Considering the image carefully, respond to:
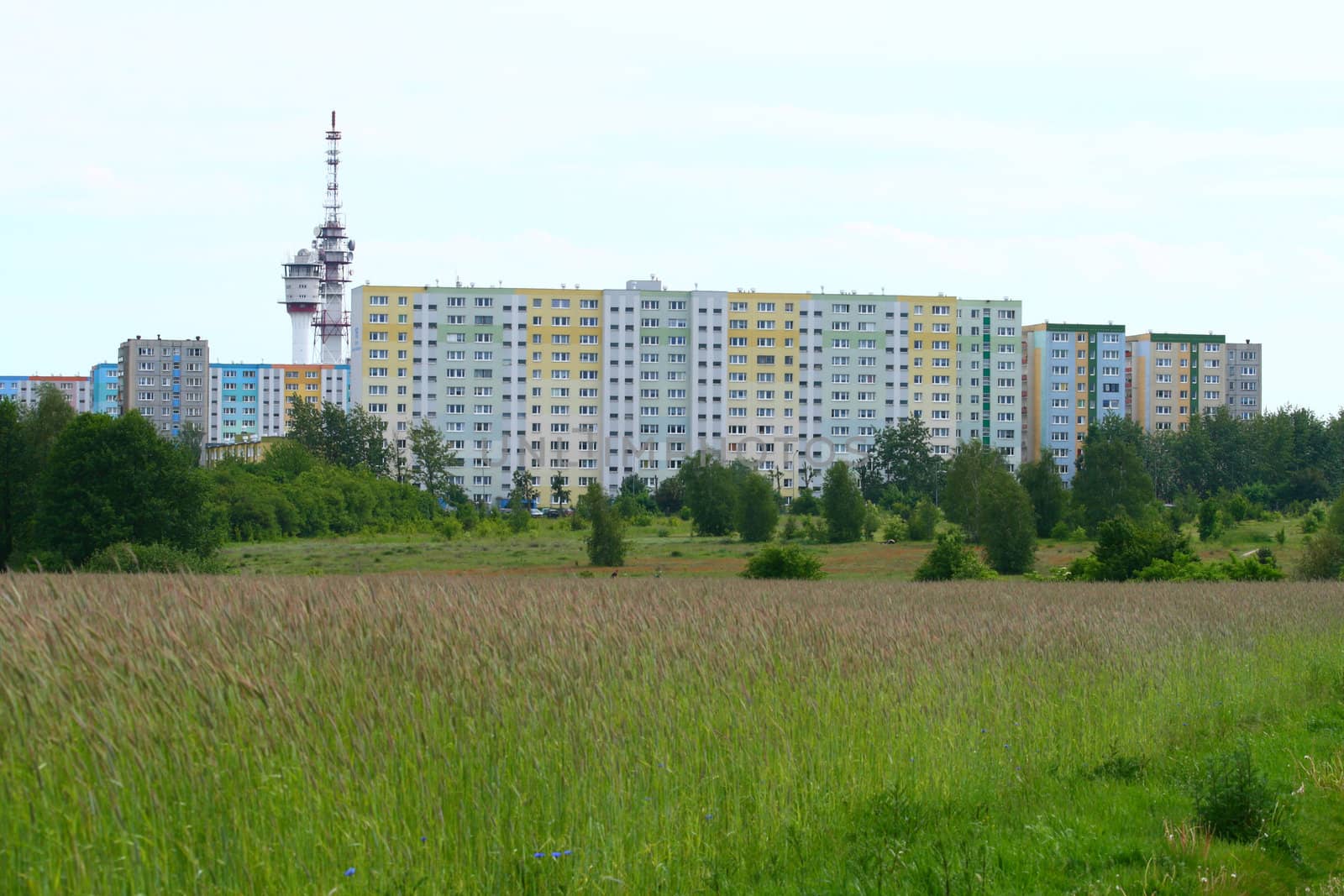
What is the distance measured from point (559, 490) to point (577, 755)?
128 m

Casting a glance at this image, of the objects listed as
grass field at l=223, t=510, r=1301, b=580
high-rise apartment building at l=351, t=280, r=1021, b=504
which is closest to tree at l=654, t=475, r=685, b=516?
high-rise apartment building at l=351, t=280, r=1021, b=504

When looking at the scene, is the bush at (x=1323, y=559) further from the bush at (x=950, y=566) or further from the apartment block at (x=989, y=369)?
the apartment block at (x=989, y=369)

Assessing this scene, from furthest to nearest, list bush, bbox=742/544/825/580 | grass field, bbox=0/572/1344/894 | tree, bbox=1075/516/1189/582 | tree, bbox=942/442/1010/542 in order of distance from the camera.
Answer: tree, bbox=942/442/1010/542
bush, bbox=742/544/825/580
tree, bbox=1075/516/1189/582
grass field, bbox=0/572/1344/894

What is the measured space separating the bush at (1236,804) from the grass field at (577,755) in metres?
0.15

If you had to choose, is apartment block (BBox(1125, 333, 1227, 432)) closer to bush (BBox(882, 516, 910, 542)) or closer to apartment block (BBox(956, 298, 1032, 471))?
apartment block (BBox(956, 298, 1032, 471))

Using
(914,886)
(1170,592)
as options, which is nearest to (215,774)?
(914,886)

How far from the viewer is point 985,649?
42.9 ft

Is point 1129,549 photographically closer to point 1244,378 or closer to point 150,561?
point 150,561

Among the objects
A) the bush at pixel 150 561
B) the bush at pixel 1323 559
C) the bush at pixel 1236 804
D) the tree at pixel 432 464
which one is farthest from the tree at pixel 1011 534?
the tree at pixel 432 464

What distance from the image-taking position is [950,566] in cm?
3978

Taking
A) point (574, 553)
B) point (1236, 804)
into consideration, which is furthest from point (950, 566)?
point (1236, 804)

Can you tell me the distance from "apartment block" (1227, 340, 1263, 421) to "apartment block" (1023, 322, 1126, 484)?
26881 mm

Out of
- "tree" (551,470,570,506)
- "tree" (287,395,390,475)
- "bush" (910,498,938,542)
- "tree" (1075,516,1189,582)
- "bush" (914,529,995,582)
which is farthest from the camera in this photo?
"tree" (551,470,570,506)

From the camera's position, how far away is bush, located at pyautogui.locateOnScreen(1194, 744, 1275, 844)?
779 cm
